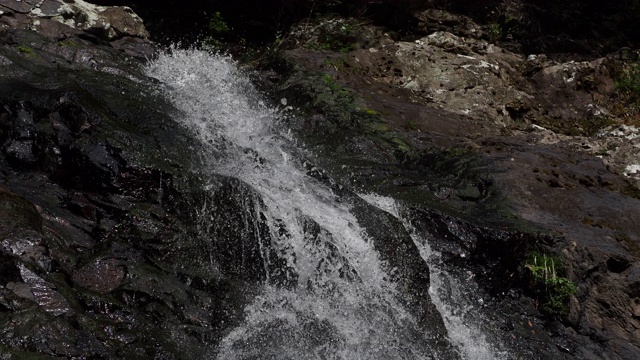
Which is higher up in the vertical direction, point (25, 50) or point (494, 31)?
point (494, 31)

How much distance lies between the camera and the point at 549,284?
536cm

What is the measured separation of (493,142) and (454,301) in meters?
2.84

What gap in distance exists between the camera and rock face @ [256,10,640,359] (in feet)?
18.1

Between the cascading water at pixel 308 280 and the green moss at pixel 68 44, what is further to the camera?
the green moss at pixel 68 44

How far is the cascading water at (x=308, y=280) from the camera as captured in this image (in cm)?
418

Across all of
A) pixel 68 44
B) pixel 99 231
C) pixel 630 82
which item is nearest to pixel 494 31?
pixel 630 82

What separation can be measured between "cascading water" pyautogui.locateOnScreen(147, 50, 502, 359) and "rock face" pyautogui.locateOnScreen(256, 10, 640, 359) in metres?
0.84

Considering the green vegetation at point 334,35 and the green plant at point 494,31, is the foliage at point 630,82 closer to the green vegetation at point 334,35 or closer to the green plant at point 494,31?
the green plant at point 494,31

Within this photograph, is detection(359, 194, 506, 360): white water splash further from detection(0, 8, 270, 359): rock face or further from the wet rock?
the wet rock

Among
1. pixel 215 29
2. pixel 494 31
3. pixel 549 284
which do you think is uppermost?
pixel 494 31

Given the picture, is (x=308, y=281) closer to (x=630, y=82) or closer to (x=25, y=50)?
(x=25, y=50)

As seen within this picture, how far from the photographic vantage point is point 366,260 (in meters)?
5.00

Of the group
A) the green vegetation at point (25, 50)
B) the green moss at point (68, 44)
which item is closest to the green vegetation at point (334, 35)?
the green moss at point (68, 44)

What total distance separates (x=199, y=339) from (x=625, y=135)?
22.1 ft
